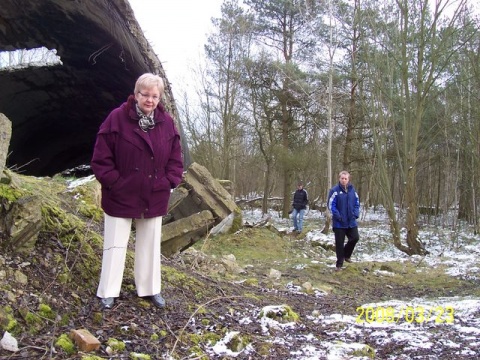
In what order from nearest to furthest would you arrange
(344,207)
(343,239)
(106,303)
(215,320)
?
1. (106,303)
2. (215,320)
3. (344,207)
4. (343,239)

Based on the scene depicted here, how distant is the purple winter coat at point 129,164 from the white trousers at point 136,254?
3.5 inches

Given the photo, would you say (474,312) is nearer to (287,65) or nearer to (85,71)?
(85,71)

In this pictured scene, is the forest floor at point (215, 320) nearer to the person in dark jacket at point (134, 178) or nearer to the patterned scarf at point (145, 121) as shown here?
the person in dark jacket at point (134, 178)

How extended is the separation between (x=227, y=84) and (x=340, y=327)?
60.0ft

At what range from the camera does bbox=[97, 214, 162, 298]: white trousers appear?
289 cm

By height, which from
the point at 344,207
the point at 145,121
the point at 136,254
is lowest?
the point at 136,254

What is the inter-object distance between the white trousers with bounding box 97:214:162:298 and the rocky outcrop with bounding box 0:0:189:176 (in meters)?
1.99

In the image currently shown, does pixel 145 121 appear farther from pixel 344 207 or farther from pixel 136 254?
pixel 344 207

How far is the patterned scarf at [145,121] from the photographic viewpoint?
9.73 ft

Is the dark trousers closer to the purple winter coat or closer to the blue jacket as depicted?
the blue jacket

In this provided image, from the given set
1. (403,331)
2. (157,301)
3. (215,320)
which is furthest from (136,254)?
(403,331)
